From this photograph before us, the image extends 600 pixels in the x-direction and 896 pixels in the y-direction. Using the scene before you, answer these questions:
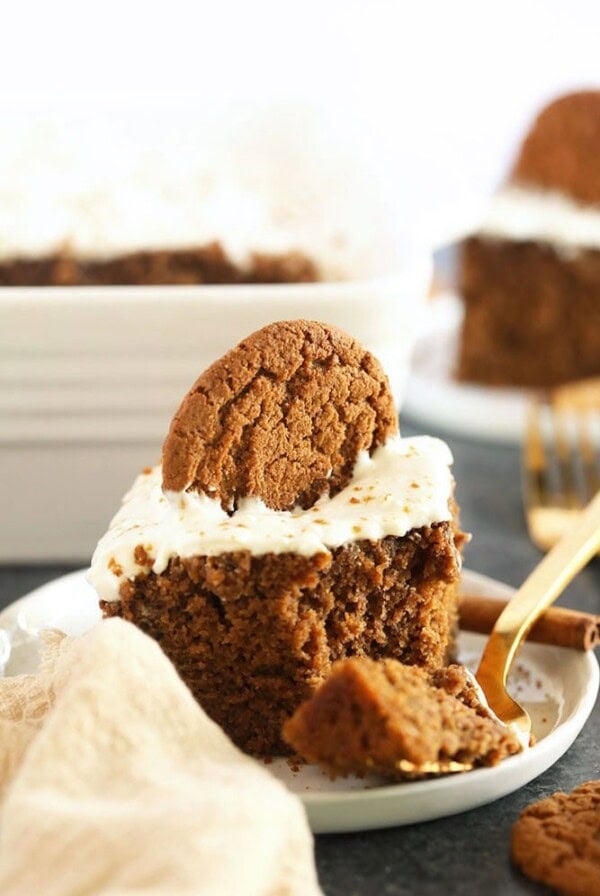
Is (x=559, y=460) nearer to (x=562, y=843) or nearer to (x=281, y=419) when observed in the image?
(x=281, y=419)

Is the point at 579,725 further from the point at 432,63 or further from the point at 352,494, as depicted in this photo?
the point at 432,63

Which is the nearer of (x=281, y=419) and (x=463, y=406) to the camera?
(x=281, y=419)

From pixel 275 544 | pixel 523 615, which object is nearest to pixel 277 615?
pixel 275 544

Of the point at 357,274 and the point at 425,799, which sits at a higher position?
the point at 357,274

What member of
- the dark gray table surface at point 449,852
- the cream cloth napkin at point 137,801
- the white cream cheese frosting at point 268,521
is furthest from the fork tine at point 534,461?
the cream cloth napkin at point 137,801

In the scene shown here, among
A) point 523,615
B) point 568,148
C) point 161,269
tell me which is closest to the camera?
point 523,615

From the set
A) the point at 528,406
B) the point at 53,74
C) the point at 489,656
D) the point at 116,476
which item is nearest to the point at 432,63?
the point at 53,74

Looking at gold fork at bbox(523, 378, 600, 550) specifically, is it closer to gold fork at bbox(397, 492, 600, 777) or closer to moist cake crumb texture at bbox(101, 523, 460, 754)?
gold fork at bbox(397, 492, 600, 777)
